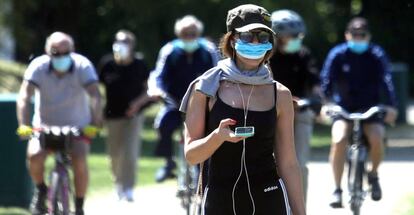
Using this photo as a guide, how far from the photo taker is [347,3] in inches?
1000

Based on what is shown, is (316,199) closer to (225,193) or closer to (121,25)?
(225,193)

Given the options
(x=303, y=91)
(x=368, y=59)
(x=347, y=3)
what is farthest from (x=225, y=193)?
(x=347, y=3)

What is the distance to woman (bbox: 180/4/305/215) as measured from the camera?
5.51 metres

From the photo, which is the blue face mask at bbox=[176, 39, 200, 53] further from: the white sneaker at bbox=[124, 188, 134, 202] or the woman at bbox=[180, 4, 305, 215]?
the woman at bbox=[180, 4, 305, 215]

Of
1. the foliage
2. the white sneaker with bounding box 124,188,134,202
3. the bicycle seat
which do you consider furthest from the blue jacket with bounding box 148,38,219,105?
the foliage

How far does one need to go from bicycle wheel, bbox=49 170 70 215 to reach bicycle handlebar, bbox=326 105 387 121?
9.40 feet

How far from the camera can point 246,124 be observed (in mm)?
5441

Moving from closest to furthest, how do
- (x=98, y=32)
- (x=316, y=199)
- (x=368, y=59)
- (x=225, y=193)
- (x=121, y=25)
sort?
(x=225, y=193), (x=368, y=59), (x=316, y=199), (x=121, y=25), (x=98, y=32)

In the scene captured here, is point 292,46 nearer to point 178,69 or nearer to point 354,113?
point 354,113

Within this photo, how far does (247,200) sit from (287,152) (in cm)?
35

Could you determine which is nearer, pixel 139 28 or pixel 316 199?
pixel 316 199

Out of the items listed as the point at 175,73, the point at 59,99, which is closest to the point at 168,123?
the point at 175,73

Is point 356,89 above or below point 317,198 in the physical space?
above

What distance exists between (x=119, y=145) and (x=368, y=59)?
3.85 m
